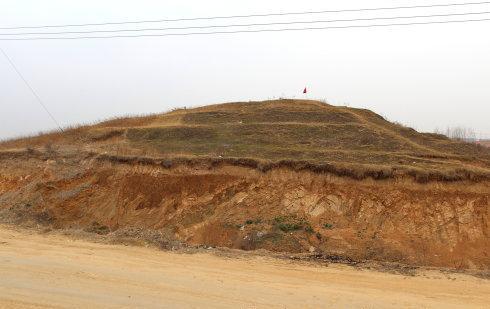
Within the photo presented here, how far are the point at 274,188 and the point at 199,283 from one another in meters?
7.67

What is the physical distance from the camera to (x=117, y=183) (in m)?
18.5

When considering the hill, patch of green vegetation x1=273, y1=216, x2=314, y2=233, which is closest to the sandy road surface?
patch of green vegetation x1=273, y1=216, x2=314, y2=233

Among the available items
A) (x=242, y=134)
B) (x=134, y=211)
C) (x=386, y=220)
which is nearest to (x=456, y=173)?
(x=386, y=220)

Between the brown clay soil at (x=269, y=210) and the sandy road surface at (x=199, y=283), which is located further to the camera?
the brown clay soil at (x=269, y=210)

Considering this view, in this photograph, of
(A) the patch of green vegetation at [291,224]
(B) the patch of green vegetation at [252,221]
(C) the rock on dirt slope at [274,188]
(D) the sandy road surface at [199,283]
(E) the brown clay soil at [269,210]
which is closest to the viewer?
(D) the sandy road surface at [199,283]

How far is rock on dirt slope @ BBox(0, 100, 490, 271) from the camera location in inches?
552

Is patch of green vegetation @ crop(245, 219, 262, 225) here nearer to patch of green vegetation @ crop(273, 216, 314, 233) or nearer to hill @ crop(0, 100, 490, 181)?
patch of green vegetation @ crop(273, 216, 314, 233)

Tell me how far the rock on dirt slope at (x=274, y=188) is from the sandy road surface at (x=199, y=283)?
2110 mm

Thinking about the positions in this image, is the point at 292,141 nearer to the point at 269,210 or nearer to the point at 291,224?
the point at 269,210

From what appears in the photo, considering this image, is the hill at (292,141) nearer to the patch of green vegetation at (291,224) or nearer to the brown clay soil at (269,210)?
the brown clay soil at (269,210)

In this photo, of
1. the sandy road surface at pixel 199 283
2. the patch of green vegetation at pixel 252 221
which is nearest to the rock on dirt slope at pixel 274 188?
the patch of green vegetation at pixel 252 221

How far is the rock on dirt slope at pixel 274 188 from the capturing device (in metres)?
14.0

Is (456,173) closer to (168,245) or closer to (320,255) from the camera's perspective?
(320,255)

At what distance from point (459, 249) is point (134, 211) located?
10668 millimetres
